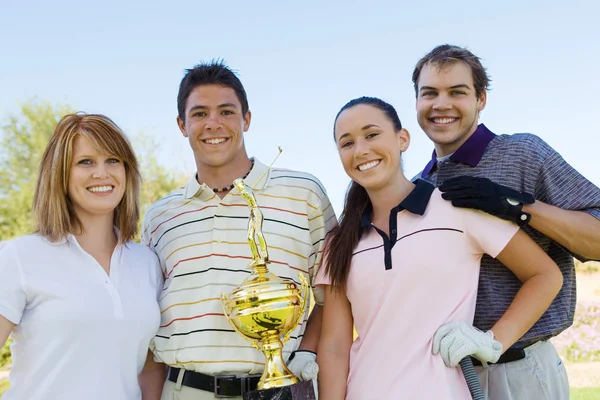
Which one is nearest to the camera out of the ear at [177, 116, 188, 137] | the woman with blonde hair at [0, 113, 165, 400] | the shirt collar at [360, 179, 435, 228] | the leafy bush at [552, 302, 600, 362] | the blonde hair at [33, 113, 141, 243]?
the woman with blonde hair at [0, 113, 165, 400]

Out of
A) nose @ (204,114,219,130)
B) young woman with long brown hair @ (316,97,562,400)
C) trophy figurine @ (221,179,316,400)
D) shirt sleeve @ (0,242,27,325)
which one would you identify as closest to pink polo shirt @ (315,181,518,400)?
young woman with long brown hair @ (316,97,562,400)

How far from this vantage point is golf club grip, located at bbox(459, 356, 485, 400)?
2533 mm

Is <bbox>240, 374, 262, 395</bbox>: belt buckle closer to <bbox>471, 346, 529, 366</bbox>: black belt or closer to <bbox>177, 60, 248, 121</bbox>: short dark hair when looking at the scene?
<bbox>471, 346, 529, 366</bbox>: black belt

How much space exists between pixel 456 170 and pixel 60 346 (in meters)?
1.91

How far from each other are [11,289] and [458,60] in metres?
2.29

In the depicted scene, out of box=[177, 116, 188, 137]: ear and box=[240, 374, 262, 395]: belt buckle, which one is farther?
box=[177, 116, 188, 137]: ear

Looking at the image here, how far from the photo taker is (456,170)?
320 cm

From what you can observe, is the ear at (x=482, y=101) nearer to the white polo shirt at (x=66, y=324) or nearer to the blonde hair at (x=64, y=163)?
the blonde hair at (x=64, y=163)

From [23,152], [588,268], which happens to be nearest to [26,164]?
[23,152]

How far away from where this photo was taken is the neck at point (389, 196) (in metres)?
2.93

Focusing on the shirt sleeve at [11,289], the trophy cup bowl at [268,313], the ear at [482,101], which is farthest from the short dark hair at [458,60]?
the shirt sleeve at [11,289]

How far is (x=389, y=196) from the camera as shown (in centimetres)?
295

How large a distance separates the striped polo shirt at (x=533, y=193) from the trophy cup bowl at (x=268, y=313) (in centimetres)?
84

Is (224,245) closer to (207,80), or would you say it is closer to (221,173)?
(221,173)
